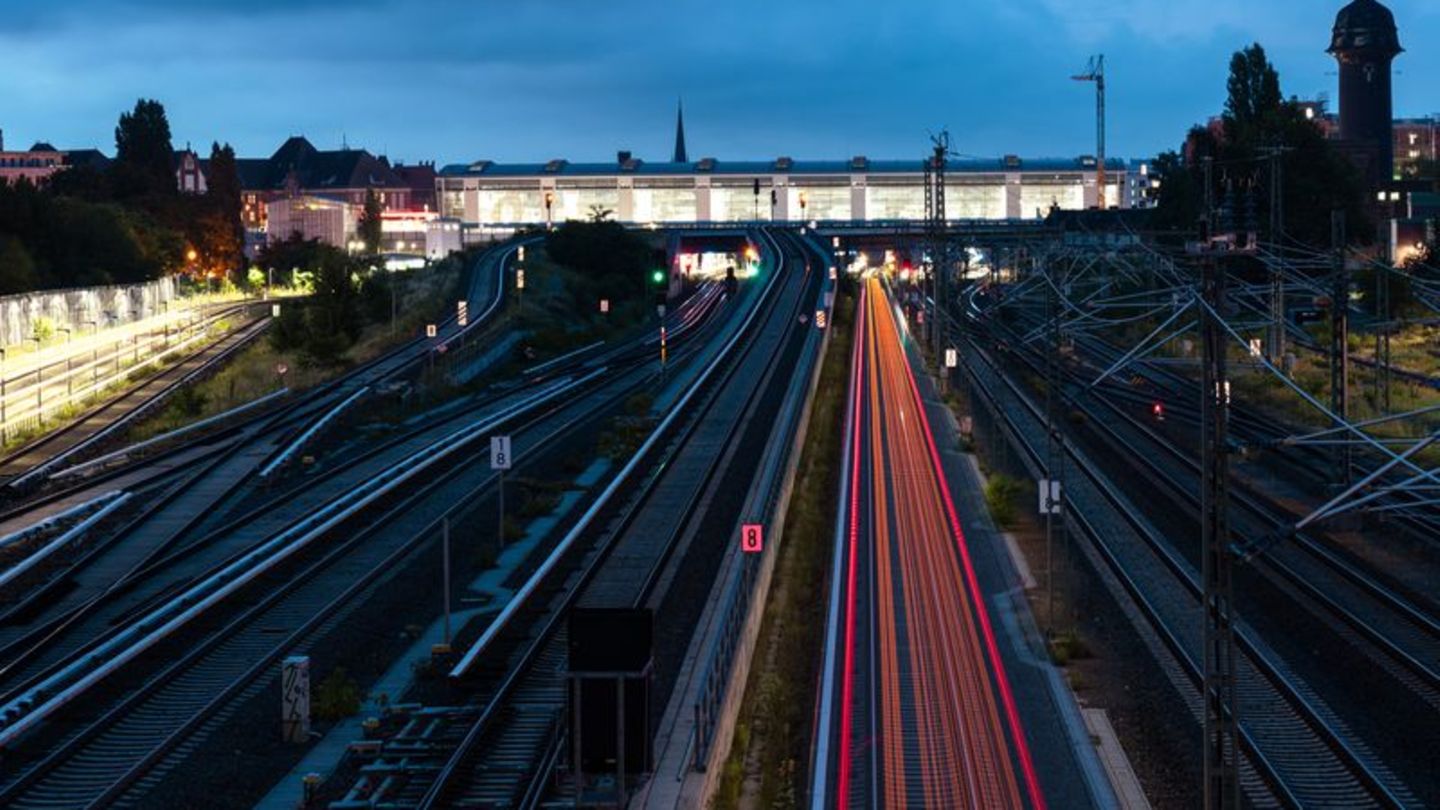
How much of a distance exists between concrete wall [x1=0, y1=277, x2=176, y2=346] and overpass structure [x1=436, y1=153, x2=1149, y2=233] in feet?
280

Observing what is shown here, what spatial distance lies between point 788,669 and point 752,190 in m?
144

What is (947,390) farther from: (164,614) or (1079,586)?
(164,614)

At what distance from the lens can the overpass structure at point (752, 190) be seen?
163875 mm

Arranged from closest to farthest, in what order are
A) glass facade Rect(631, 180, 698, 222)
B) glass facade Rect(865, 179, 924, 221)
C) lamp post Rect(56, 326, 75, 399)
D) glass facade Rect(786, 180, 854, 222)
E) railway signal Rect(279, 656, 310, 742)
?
railway signal Rect(279, 656, 310, 742) → lamp post Rect(56, 326, 75, 399) → glass facade Rect(631, 180, 698, 222) → glass facade Rect(786, 180, 854, 222) → glass facade Rect(865, 179, 924, 221)

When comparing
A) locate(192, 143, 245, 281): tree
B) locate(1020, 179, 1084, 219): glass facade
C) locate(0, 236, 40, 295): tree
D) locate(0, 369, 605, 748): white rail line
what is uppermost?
locate(1020, 179, 1084, 219): glass facade

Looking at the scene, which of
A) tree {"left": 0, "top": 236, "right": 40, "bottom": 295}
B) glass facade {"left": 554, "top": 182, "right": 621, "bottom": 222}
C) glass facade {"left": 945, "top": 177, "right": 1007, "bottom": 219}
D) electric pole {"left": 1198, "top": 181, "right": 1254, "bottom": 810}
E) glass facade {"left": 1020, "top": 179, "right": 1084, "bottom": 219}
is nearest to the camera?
electric pole {"left": 1198, "top": 181, "right": 1254, "bottom": 810}

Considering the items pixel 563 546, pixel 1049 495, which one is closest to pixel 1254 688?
pixel 1049 495

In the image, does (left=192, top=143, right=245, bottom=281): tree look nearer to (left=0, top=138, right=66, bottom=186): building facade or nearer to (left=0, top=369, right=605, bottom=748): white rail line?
(left=0, top=369, right=605, bottom=748): white rail line

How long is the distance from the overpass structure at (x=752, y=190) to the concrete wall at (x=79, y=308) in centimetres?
8533

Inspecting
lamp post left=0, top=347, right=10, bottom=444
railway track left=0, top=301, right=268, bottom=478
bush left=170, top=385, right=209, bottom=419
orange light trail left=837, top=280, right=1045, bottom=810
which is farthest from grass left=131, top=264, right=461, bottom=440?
orange light trail left=837, top=280, right=1045, bottom=810

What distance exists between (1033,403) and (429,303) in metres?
32.4

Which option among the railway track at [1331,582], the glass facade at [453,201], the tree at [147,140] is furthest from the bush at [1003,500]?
the glass facade at [453,201]

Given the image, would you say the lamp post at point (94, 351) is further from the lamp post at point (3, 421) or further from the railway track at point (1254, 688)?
the railway track at point (1254, 688)

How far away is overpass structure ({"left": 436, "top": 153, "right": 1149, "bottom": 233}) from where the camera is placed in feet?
538
